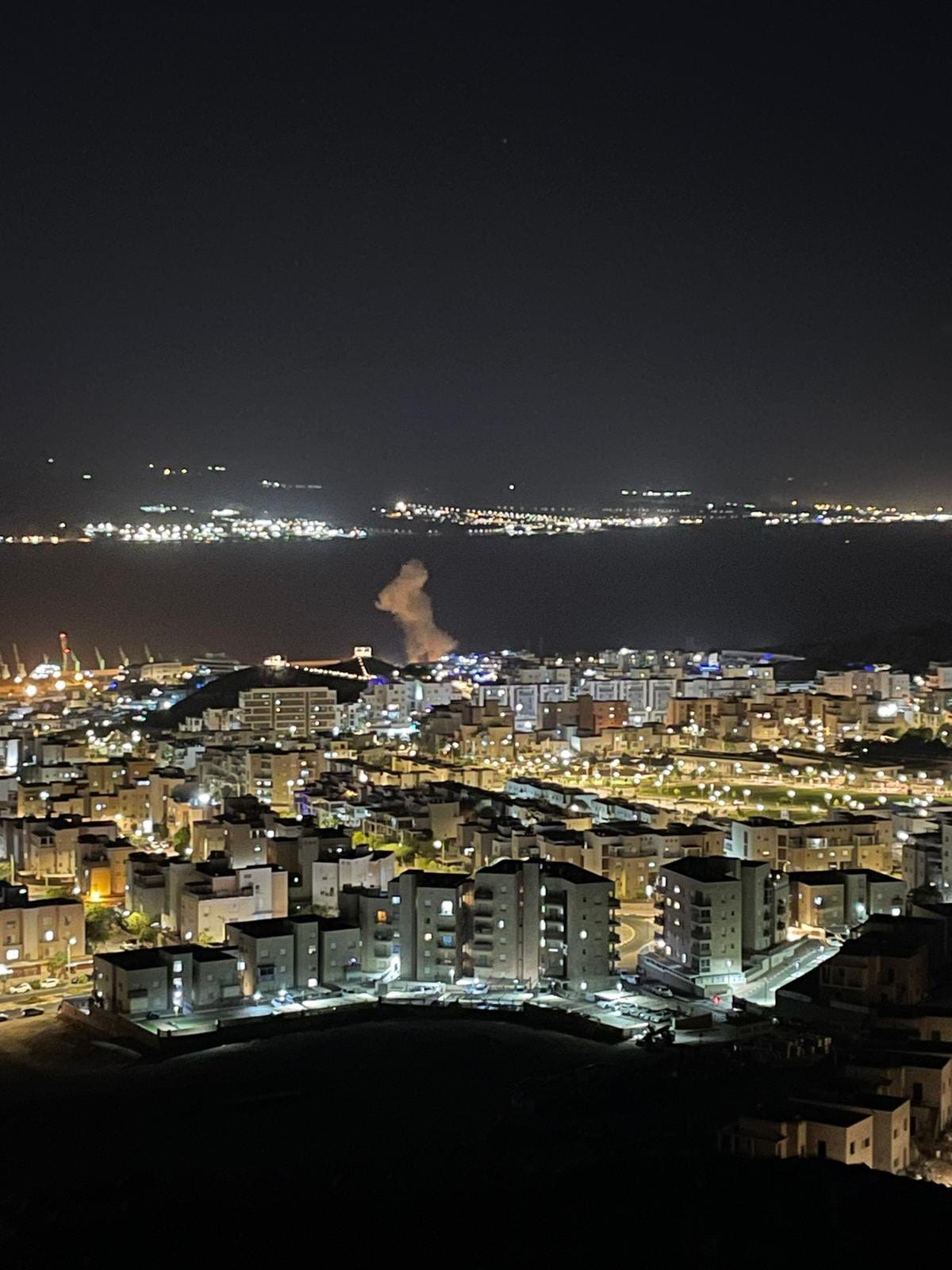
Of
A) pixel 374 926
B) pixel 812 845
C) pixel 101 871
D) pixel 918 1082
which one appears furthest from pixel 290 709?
pixel 918 1082

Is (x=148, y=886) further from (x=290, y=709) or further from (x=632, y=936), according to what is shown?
(x=290, y=709)

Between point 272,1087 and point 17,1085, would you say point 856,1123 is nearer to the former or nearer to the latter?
point 272,1087

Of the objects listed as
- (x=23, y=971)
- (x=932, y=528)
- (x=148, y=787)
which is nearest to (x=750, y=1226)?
(x=23, y=971)

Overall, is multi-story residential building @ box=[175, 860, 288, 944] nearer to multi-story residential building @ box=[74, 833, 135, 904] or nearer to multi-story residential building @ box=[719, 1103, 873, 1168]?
multi-story residential building @ box=[74, 833, 135, 904]

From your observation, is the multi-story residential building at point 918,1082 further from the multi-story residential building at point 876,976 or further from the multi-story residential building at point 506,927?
the multi-story residential building at point 506,927

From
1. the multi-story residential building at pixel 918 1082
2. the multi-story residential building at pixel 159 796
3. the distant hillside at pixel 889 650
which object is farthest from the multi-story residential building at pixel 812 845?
the distant hillside at pixel 889 650

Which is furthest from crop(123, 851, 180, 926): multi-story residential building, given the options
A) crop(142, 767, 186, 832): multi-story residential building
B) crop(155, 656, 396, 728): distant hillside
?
crop(155, 656, 396, 728): distant hillside
